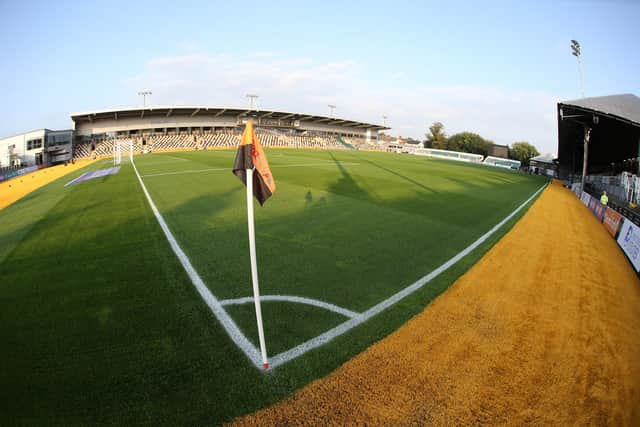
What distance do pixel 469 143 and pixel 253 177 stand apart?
114 meters

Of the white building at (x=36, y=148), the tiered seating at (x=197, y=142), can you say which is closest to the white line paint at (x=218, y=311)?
the tiered seating at (x=197, y=142)

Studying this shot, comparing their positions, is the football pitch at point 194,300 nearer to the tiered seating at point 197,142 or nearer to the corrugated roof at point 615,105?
the corrugated roof at point 615,105

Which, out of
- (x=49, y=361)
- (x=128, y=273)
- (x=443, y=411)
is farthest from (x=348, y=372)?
(x=128, y=273)

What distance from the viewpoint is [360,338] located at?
4012mm

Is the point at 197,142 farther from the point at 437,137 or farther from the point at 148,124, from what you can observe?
the point at 437,137

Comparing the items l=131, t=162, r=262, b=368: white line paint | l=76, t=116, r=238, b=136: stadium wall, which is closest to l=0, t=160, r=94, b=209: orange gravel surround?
l=131, t=162, r=262, b=368: white line paint

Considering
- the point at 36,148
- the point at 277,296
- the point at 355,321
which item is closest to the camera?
the point at 355,321

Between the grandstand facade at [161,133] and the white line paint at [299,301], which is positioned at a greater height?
the grandstand facade at [161,133]

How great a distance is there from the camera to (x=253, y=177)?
3.60 metres

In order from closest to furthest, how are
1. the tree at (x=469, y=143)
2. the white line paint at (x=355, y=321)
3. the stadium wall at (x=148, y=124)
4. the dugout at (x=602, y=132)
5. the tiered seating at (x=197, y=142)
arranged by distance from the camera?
the white line paint at (x=355, y=321)
the dugout at (x=602, y=132)
the tiered seating at (x=197, y=142)
the stadium wall at (x=148, y=124)
the tree at (x=469, y=143)

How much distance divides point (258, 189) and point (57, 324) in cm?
361

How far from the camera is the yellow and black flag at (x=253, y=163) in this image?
3286 mm

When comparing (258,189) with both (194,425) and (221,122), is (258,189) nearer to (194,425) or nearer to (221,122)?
(194,425)

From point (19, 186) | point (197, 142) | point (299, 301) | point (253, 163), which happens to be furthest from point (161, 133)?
point (253, 163)
